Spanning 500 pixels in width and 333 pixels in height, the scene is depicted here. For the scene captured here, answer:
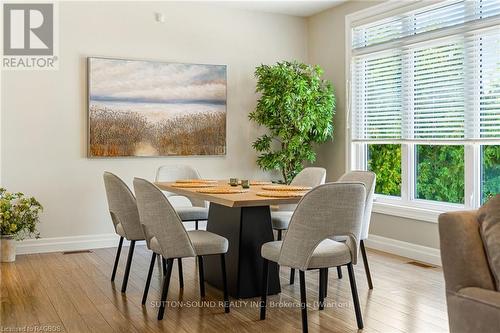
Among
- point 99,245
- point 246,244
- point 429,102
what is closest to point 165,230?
point 246,244

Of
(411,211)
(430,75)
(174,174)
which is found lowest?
(411,211)

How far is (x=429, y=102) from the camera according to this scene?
16.4ft

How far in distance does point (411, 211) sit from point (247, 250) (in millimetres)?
2150

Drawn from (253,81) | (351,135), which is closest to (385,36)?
(351,135)

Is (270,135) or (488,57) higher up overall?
(488,57)

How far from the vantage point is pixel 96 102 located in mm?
5539

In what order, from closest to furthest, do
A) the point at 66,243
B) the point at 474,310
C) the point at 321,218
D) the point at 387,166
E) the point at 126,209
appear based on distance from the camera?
the point at 474,310, the point at 321,218, the point at 126,209, the point at 66,243, the point at 387,166

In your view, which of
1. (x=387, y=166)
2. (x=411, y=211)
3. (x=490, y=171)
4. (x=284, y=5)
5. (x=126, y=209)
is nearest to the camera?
(x=126, y=209)

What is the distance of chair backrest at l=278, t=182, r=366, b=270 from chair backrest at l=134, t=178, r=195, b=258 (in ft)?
2.07

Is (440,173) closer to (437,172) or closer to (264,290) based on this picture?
(437,172)

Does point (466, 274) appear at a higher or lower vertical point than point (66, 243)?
higher

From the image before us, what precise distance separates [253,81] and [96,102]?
1.87m

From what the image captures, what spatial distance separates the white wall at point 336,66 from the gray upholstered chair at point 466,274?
321 cm

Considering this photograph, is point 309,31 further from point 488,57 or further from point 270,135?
point 488,57
